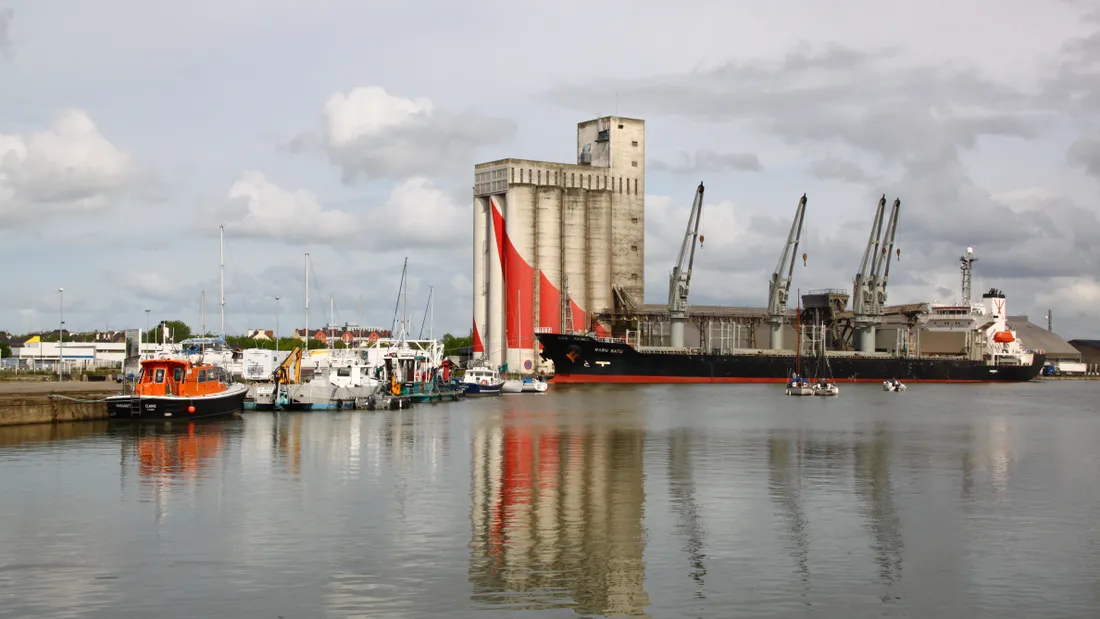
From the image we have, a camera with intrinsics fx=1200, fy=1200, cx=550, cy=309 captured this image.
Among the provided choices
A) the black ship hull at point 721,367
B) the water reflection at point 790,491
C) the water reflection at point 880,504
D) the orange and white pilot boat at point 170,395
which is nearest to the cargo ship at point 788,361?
the black ship hull at point 721,367

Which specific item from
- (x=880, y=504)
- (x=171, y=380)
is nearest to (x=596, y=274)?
(x=171, y=380)

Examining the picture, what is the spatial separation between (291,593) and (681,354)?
124224 millimetres

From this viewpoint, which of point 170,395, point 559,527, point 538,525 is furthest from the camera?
point 170,395

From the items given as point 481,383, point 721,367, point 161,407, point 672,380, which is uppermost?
point 721,367

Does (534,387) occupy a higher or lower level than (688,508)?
higher

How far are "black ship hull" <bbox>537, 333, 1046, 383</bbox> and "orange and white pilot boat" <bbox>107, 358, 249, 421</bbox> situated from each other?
244 feet

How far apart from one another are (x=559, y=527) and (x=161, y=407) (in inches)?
1427

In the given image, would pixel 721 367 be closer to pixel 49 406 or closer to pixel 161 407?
pixel 161 407

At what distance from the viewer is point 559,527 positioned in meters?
29.0

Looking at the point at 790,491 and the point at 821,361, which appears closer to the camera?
the point at 790,491

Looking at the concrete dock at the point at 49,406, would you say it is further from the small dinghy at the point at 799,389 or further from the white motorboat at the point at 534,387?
the small dinghy at the point at 799,389

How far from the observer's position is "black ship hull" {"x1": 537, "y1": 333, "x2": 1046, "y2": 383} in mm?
136750

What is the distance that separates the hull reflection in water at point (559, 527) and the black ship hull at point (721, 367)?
276ft

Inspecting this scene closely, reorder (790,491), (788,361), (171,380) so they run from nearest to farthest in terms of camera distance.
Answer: (790,491), (171,380), (788,361)
